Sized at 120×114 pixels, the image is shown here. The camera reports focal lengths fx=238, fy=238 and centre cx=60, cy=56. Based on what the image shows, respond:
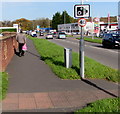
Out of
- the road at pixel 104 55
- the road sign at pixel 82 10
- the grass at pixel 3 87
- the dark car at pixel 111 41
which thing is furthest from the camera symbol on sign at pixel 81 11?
the dark car at pixel 111 41

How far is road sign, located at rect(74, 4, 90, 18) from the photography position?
8663 millimetres

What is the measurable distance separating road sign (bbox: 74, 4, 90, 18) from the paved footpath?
2393mm

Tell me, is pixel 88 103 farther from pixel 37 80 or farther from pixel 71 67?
pixel 71 67

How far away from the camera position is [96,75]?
891 centimetres

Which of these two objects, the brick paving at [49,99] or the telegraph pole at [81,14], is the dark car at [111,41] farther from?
the brick paving at [49,99]

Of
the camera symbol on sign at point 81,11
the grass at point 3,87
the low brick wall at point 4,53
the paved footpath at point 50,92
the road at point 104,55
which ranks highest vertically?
the camera symbol on sign at point 81,11

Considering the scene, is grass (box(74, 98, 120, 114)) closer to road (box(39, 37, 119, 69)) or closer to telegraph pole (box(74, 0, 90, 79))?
telegraph pole (box(74, 0, 90, 79))

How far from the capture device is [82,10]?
28.5 feet

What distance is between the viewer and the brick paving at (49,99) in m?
5.35

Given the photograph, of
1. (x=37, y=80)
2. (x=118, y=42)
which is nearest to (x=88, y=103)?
(x=37, y=80)

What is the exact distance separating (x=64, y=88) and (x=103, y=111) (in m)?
2.44

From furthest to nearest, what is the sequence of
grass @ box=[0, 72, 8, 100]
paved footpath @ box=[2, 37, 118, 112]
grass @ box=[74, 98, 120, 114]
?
grass @ box=[0, 72, 8, 100]
paved footpath @ box=[2, 37, 118, 112]
grass @ box=[74, 98, 120, 114]

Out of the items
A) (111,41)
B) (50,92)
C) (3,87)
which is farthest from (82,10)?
(111,41)

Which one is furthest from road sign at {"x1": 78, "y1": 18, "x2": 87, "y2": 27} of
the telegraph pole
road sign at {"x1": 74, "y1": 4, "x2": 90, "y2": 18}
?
road sign at {"x1": 74, "y1": 4, "x2": 90, "y2": 18}
